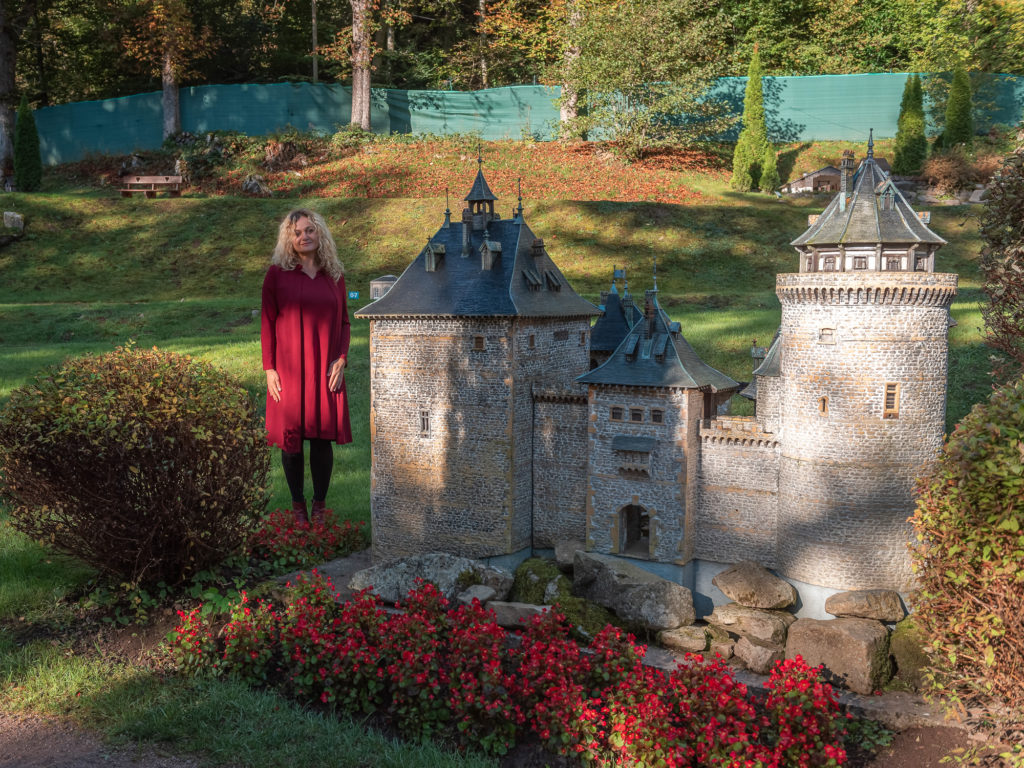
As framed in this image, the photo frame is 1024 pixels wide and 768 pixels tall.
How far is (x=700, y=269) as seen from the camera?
44.5m

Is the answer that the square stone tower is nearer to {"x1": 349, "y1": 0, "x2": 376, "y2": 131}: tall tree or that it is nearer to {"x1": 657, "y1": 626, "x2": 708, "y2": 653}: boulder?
{"x1": 657, "y1": 626, "x2": 708, "y2": 653}: boulder

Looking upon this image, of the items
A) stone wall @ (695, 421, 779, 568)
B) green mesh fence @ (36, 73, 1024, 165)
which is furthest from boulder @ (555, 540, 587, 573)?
green mesh fence @ (36, 73, 1024, 165)

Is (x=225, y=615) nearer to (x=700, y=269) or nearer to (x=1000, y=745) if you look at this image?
(x=1000, y=745)

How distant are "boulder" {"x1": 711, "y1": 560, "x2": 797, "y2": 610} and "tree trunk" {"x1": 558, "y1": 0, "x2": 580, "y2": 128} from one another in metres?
44.3

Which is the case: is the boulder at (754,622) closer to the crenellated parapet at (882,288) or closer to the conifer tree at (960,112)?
the crenellated parapet at (882,288)

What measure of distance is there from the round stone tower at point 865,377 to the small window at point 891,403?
25 millimetres

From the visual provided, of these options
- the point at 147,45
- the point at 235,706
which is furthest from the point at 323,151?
the point at 235,706

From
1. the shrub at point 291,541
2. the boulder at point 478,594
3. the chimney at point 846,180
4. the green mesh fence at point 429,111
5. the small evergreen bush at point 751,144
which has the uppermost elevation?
the green mesh fence at point 429,111

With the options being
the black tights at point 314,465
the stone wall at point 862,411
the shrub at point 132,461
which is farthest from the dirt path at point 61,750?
the stone wall at point 862,411

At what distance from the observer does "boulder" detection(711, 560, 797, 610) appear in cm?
2005

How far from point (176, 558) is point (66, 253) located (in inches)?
1531

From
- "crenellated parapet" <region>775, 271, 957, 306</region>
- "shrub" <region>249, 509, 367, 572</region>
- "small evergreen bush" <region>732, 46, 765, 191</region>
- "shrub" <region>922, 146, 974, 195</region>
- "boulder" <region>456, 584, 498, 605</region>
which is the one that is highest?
"small evergreen bush" <region>732, 46, 765, 191</region>

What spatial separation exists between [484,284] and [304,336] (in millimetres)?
6346

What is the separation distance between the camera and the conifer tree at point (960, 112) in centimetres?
5494
